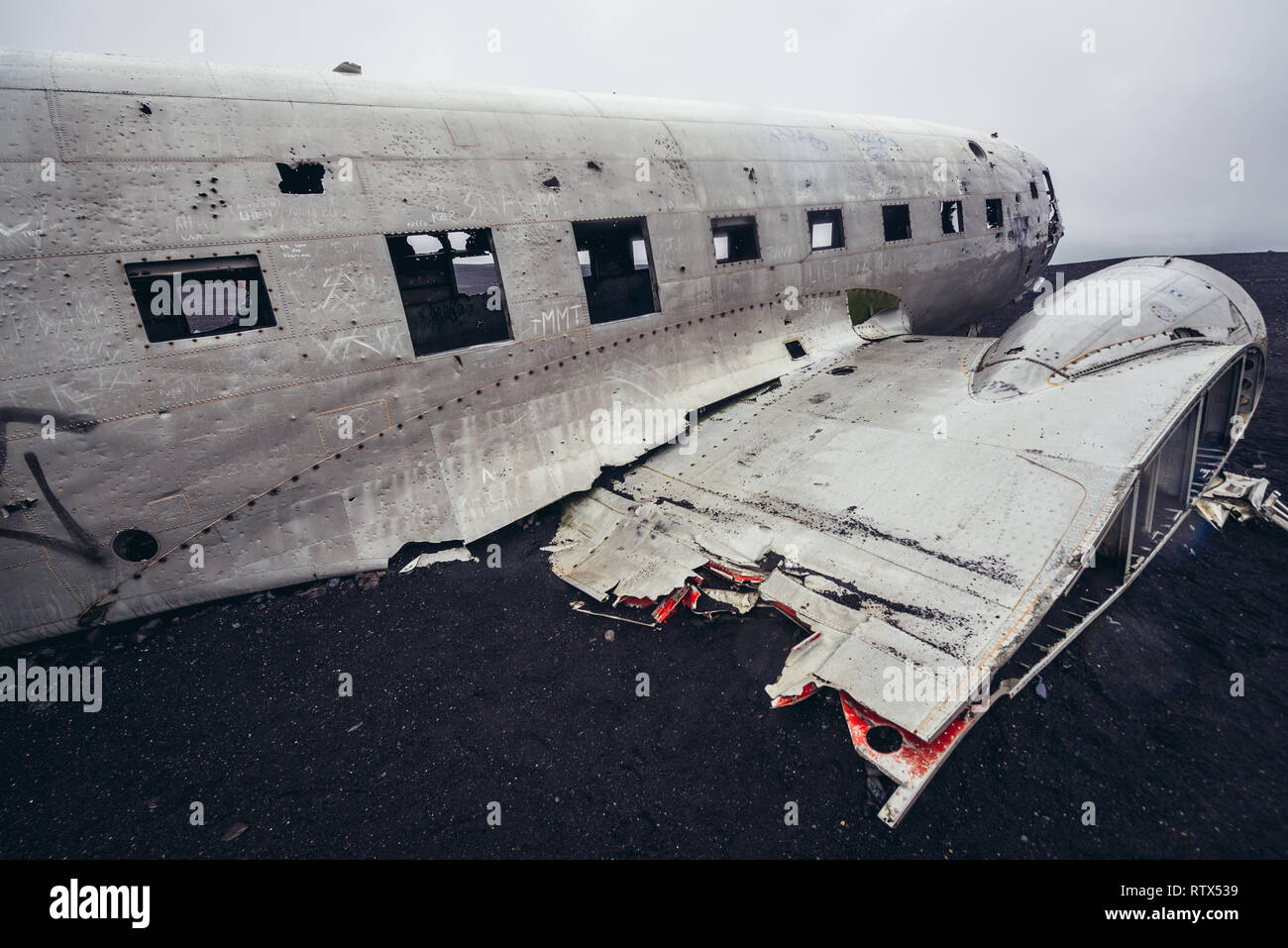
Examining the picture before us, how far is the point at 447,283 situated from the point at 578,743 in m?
8.09

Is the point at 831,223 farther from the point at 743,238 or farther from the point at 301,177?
the point at 301,177

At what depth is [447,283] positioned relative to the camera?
9219mm

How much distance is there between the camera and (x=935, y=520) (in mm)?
4594

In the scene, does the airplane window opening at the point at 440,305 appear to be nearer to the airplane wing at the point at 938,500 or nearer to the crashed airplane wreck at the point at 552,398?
the crashed airplane wreck at the point at 552,398

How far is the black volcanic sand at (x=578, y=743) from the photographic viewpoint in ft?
11.2

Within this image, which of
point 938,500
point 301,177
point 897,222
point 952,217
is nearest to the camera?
point 938,500

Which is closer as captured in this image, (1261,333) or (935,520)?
(935,520)

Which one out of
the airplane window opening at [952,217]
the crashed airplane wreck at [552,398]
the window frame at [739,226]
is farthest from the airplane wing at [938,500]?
the airplane window opening at [952,217]

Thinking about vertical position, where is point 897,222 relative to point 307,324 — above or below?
above

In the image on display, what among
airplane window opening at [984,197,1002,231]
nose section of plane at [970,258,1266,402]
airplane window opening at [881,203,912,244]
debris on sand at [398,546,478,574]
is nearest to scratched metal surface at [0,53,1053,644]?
debris on sand at [398,546,478,574]

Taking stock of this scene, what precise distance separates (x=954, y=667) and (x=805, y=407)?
430 centimetres

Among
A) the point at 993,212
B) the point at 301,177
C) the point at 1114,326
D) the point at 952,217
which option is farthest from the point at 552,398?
the point at 993,212
